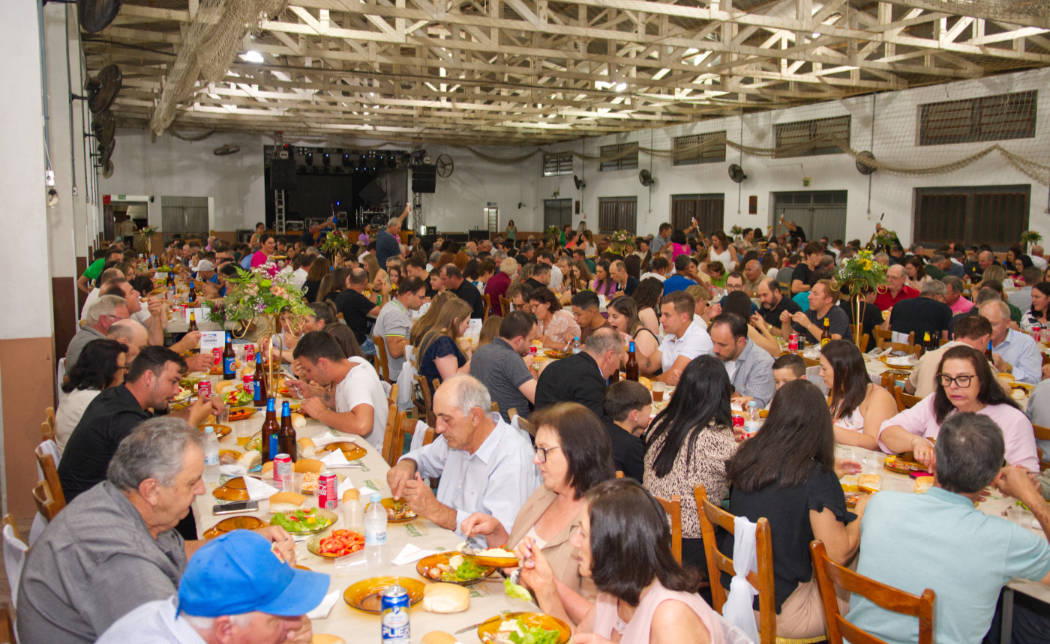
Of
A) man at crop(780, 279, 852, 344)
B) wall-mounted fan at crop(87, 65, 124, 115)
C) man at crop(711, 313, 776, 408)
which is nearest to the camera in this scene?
man at crop(711, 313, 776, 408)

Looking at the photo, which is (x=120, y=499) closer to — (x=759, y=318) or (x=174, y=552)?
(x=174, y=552)

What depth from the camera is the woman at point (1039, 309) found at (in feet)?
25.2

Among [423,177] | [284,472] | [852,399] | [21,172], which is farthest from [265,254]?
[423,177]

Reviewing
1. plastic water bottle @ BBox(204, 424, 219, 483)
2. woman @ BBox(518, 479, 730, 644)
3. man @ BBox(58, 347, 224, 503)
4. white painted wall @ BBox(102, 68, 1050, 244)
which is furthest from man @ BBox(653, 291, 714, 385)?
white painted wall @ BBox(102, 68, 1050, 244)

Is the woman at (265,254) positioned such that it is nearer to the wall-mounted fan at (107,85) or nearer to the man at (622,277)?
the wall-mounted fan at (107,85)

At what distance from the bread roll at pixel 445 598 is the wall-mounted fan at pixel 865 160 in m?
15.4

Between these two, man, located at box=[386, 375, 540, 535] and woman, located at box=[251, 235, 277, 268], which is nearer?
man, located at box=[386, 375, 540, 535]

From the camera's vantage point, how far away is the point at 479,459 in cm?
346

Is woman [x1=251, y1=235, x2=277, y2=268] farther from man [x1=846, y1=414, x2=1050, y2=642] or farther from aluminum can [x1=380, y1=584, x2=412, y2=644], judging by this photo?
man [x1=846, y1=414, x2=1050, y2=642]

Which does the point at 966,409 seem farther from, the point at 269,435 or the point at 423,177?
the point at 423,177

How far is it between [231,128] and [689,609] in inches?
1003

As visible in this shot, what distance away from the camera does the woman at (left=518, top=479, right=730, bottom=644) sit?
1.96 m

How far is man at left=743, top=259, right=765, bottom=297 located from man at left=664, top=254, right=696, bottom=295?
845mm

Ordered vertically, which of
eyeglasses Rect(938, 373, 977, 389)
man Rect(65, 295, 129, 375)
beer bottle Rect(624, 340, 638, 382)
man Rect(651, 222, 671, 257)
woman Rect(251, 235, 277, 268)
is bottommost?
beer bottle Rect(624, 340, 638, 382)
